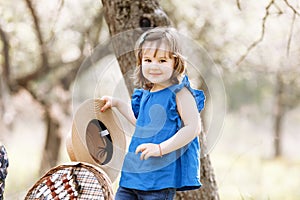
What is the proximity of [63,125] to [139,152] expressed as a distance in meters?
6.75

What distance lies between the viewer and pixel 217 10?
8.77 m

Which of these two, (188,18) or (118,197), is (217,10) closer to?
(188,18)

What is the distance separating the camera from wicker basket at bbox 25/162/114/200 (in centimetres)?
252

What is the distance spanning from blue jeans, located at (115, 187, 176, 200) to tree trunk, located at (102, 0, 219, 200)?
759mm

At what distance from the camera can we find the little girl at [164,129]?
2.45 meters

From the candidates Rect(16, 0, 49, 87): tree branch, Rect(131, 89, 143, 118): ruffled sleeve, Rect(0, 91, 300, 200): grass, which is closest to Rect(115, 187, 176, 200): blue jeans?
Rect(131, 89, 143, 118): ruffled sleeve

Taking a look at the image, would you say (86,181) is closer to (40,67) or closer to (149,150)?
(149,150)

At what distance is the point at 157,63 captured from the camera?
2488 mm

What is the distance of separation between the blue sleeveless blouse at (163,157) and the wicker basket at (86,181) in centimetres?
8

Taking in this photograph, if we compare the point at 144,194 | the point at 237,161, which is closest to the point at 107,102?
the point at 144,194

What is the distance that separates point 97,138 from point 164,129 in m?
0.42

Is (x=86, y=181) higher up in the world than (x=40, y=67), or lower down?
higher up

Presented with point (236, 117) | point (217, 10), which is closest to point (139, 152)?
point (217, 10)

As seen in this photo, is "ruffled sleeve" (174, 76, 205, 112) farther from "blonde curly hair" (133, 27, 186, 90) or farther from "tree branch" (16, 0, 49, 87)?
"tree branch" (16, 0, 49, 87)
